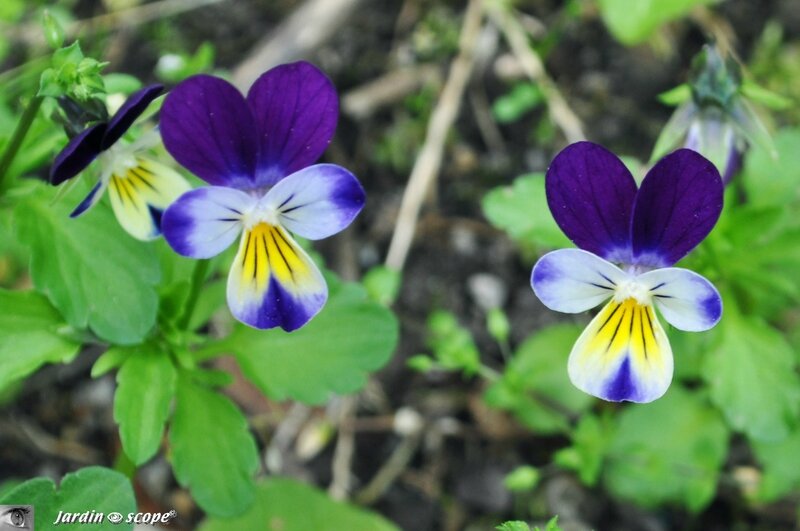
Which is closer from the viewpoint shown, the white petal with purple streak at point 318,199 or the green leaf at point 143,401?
the white petal with purple streak at point 318,199

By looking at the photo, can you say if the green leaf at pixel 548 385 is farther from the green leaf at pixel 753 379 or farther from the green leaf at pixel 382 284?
the green leaf at pixel 753 379

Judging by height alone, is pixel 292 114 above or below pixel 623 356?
above

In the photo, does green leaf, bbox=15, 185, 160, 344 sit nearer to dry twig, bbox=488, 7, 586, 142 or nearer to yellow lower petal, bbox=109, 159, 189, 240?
yellow lower petal, bbox=109, 159, 189, 240

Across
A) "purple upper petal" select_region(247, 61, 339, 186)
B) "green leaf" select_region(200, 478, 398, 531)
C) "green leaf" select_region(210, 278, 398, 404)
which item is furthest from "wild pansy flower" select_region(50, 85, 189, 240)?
"green leaf" select_region(200, 478, 398, 531)

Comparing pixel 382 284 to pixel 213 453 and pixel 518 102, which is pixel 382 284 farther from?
pixel 518 102

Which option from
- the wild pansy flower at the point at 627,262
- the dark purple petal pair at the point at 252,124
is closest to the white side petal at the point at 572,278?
the wild pansy flower at the point at 627,262

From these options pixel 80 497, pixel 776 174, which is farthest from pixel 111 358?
pixel 776 174
